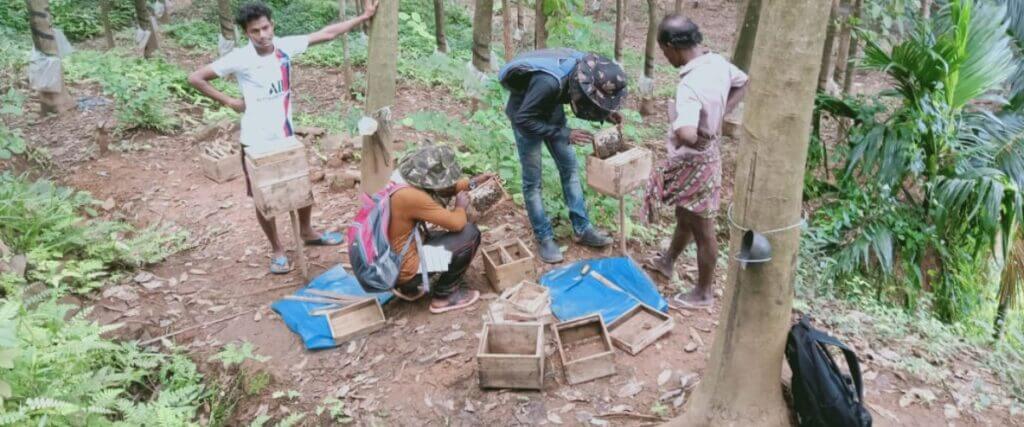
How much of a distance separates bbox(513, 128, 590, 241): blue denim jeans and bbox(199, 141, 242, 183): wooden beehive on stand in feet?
11.6

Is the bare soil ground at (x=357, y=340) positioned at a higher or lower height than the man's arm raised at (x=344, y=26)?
lower

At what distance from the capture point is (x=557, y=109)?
4695 millimetres

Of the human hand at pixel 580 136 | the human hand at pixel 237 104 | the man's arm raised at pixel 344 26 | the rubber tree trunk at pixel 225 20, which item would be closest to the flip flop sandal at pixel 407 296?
the human hand at pixel 580 136

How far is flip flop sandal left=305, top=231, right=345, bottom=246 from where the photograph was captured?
5434 millimetres

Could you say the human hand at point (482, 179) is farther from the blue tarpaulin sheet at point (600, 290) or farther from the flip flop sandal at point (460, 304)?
the flip flop sandal at point (460, 304)

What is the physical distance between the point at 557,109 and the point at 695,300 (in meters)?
1.68

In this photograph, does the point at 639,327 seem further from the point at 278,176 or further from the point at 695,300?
the point at 278,176

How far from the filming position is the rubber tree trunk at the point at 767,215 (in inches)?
95.1

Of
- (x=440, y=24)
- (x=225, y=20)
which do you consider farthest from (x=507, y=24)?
(x=225, y=20)

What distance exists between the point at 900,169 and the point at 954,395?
7.91 feet

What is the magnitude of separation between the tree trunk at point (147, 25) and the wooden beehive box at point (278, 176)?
897 cm

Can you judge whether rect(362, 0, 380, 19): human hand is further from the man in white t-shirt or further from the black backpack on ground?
the black backpack on ground

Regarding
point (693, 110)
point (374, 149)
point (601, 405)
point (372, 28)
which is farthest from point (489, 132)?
point (601, 405)

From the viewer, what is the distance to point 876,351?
4.08 metres
